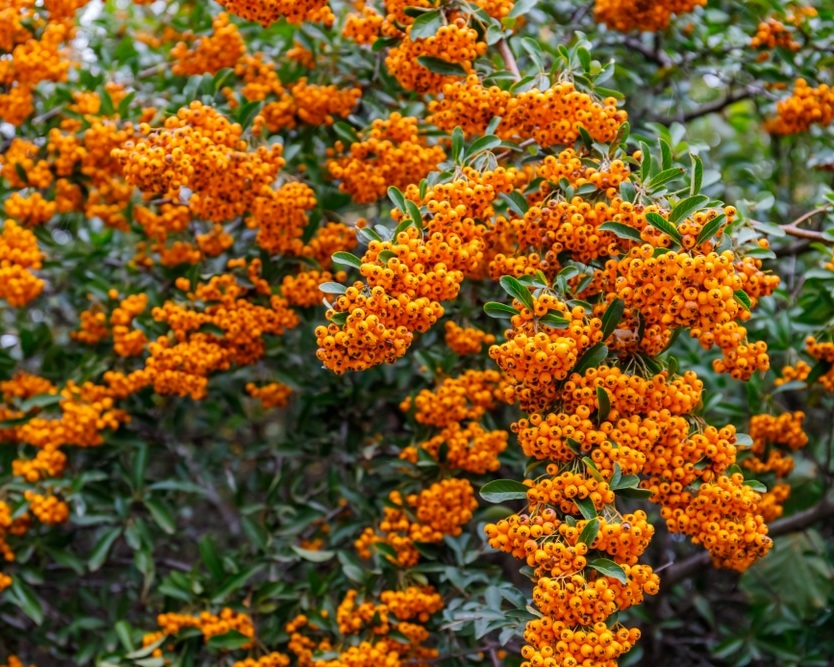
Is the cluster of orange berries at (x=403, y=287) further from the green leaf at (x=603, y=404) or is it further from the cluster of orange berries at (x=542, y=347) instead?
the green leaf at (x=603, y=404)

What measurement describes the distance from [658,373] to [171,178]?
200cm

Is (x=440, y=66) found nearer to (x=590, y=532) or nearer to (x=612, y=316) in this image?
(x=612, y=316)

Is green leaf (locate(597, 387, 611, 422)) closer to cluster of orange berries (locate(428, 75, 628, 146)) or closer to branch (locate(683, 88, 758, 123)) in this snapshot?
cluster of orange berries (locate(428, 75, 628, 146))

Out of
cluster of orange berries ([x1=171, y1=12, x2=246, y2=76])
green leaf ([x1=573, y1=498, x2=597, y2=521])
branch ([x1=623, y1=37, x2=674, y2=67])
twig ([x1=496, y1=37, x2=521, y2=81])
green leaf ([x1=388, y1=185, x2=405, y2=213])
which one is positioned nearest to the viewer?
green leaf ([x1=573, y1=498, x2=597, y2=521])

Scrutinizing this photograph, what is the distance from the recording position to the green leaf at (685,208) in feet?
9.95

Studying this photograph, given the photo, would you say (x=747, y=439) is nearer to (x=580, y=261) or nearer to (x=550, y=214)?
(x=580, y=261)

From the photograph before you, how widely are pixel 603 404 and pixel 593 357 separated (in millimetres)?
163

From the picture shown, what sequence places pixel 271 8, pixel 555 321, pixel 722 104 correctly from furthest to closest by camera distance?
pixel 722 104 → pixel 271 8 → pixel 555 321

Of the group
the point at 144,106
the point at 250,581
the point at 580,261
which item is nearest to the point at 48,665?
the point at 250,581

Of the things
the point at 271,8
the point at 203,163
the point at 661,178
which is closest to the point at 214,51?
the point at 271,8

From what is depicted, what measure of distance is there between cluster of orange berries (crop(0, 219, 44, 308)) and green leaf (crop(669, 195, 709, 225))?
9.97 ft

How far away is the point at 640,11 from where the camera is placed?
190 inches

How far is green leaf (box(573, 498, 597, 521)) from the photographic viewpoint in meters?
2.86

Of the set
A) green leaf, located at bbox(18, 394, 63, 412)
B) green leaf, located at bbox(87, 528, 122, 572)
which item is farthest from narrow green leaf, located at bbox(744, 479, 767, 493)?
green leaf, located at bbox(18, 394, 63, 412)
